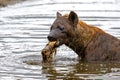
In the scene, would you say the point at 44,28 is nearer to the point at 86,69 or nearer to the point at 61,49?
the point at 61,49

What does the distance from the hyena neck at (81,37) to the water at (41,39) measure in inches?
13.8

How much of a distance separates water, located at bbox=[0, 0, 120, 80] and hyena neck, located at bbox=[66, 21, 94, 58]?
0.35m

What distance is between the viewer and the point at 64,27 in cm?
1241

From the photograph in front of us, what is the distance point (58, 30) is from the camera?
12.3m

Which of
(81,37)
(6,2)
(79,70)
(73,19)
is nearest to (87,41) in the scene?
(81,37)

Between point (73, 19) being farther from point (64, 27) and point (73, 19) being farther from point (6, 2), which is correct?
point (6, 2)

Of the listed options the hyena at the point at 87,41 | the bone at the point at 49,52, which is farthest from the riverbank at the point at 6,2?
the hyena at the point at 87,41

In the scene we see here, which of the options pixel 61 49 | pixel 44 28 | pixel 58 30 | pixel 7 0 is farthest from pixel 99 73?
pixel 7 0

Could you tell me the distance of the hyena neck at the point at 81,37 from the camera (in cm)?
1252

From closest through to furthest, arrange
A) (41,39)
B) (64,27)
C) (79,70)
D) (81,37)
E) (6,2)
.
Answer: (79,70), (64,27), (81,37), (41,39), (6,2)

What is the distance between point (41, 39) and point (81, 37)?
2.80m

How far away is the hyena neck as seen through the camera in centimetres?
1252

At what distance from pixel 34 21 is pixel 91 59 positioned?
5.64 m

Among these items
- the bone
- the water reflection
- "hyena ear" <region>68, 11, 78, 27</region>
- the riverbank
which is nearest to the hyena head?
"hyena ear" <region>68, 11, 78, 27</region>
